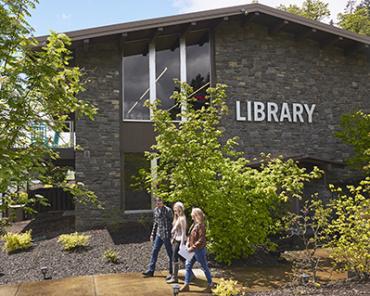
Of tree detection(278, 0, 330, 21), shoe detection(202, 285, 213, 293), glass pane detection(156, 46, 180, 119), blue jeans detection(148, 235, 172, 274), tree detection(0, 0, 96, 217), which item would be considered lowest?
shoe detection(202, 285, 213, 293)

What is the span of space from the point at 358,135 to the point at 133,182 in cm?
853

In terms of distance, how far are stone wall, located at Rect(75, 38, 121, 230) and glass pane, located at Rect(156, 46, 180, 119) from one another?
150 centimetres

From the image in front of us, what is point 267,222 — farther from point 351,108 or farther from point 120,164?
point 351,108

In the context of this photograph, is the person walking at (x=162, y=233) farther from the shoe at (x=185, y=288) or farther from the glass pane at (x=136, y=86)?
the glass pane at (x=136, y=86)

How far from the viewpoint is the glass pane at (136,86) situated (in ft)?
43.2

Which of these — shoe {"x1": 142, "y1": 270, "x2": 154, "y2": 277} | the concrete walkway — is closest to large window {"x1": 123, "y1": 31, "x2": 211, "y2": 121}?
shoe {"x1": 142, "y1": 270, "x2": 154, "y2": 277}

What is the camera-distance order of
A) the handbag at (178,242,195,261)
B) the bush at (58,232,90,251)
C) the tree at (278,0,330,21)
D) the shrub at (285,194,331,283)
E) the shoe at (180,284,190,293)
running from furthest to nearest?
the tree at (278,0,330,21) < the bush at (58,232,90,251) < the shrub at (285,194,331,283) < the handbag at (178,242,195,261) < the shoe at (180,284,190,293)

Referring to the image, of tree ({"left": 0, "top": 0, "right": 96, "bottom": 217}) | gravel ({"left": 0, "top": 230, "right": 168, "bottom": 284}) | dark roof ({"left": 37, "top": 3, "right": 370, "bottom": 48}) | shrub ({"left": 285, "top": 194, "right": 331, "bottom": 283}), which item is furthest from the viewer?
dark roof ({"left": 37, "top": 3, "right": 370, "bottom": 48})

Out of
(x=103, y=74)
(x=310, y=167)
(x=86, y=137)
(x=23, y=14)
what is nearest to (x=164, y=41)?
(x=103, y=74)

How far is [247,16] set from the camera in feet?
46.6

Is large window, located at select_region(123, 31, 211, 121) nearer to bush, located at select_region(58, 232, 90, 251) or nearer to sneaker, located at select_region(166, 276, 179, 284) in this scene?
bush, located at select_region(58, 232, 90, 251)

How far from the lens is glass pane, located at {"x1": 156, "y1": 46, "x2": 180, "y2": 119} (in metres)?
13.4

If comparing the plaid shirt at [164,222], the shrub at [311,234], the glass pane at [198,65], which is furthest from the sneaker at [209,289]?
the glass pane at [198,65]

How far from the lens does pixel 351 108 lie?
1570 cm
